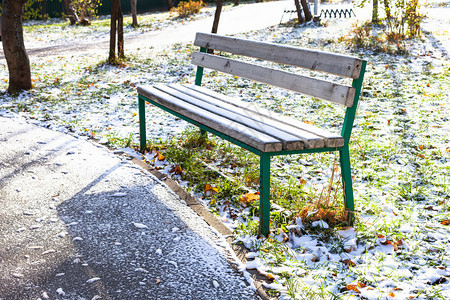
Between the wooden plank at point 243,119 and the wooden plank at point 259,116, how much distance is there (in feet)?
0.07

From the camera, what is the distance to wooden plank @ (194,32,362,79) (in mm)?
2889

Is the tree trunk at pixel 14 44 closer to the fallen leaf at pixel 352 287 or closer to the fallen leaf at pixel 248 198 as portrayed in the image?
the fallen leaf at pixel 248 198

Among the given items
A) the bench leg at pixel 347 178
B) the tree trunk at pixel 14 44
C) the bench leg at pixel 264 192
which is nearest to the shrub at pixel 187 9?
the tree trunk at pixel 14 44

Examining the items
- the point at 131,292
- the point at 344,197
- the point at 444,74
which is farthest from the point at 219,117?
the point at 444,74

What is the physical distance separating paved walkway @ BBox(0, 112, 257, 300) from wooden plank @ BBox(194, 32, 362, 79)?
137cm

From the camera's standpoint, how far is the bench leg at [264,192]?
282 cm

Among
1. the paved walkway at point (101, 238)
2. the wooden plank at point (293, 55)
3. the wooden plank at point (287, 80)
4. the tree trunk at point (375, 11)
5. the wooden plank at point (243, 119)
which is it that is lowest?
the paved walkway at point (101, 238)

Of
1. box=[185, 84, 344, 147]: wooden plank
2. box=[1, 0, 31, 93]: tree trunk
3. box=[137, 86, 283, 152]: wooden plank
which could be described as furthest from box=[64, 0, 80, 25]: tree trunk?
box=[185, 84, 344, 147]: wooden plank

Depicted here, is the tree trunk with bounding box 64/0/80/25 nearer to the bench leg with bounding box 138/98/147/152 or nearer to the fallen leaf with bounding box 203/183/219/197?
the bench leg with bounding box 138/98/147/152

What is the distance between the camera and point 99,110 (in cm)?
619

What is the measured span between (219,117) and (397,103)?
3.56 meters

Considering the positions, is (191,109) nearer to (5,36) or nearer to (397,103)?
(397,103)

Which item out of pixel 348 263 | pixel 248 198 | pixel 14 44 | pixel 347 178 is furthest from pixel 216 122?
pixel 14 44

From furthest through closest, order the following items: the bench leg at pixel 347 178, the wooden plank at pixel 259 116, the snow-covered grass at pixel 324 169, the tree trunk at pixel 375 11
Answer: the tree trunk at pixel 375 11, the bench leg at pixel 347 178, the wooden plank at pixel 259 116, the snow-covered grass at pixel 324 169
